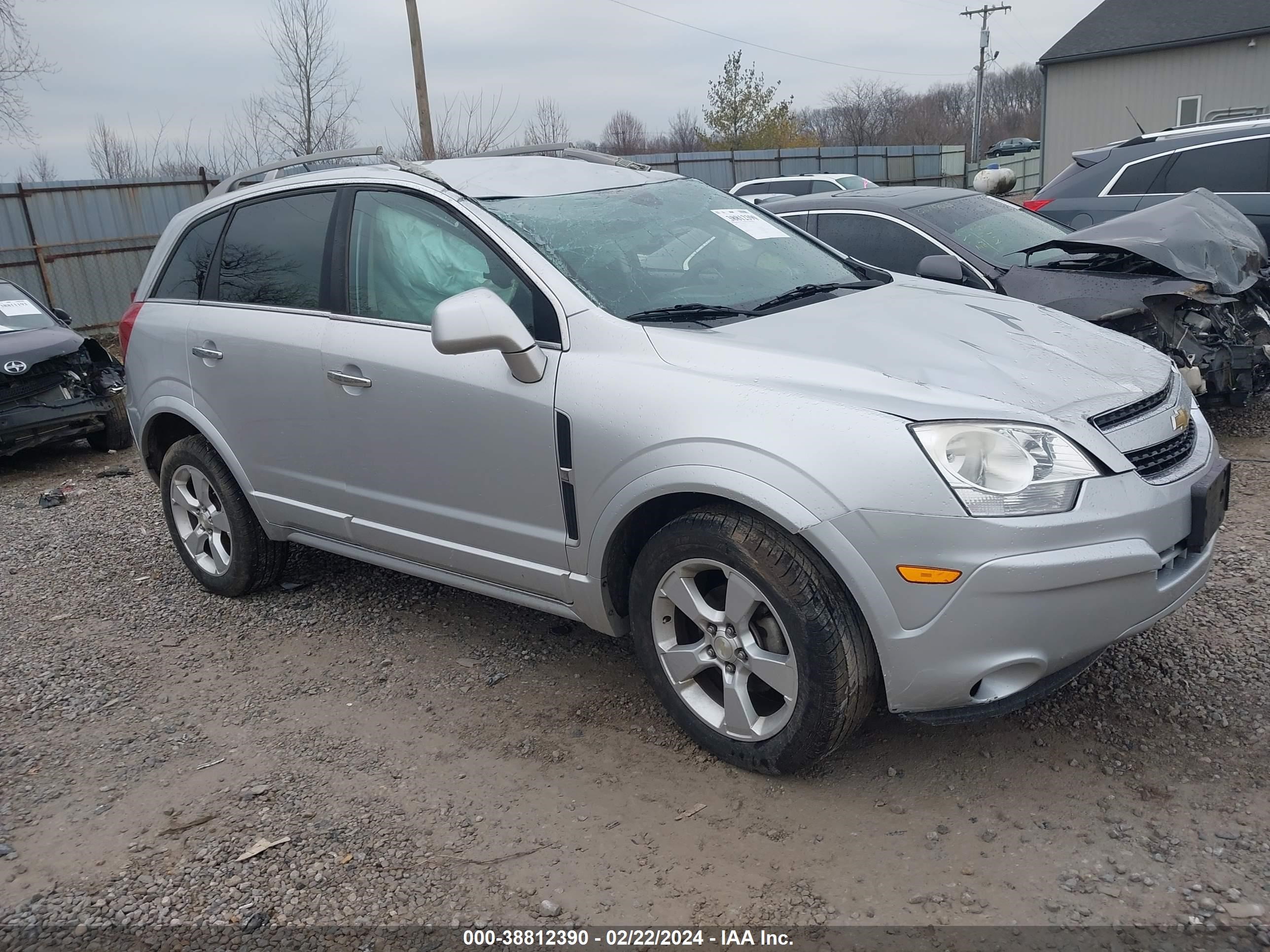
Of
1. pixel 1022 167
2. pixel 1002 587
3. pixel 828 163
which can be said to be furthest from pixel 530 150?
pixel 1022 167

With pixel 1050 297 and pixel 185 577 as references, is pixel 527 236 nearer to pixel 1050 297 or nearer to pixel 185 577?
pixel 185 577

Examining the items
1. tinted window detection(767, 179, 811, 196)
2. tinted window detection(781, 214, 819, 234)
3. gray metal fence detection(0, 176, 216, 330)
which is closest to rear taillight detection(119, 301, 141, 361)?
tinted window detection(781, 214, 819, 234)

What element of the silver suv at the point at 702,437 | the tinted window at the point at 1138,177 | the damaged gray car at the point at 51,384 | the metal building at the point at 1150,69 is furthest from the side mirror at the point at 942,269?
the metal building at the point at 1150,69

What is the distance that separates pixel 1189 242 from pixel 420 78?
13636 millimetres

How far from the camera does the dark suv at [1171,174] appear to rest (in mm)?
7773

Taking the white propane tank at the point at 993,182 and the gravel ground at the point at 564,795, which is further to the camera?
the white propane tank at the point at 993,182

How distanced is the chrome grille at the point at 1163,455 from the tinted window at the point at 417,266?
5.88ft

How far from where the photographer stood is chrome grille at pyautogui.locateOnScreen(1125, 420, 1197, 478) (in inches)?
111

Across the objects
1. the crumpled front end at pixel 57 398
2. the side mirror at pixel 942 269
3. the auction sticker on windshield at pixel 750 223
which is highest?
the auction sticker on windshield at pixel 750 223

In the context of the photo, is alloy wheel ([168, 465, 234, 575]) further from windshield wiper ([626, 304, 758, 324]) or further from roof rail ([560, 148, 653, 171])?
windshield wiper ([626, 304, 758, 324])

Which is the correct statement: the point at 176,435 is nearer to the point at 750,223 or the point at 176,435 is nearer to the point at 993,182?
the point at 750,223

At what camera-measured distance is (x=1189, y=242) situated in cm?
563

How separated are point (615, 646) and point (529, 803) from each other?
111cm

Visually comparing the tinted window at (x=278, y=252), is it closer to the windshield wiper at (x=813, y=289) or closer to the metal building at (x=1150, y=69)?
the windshield wiper at (x=813, y=289)
